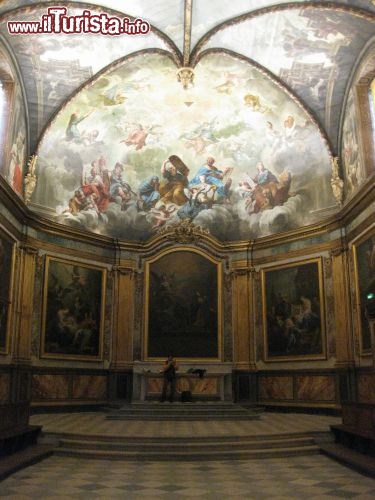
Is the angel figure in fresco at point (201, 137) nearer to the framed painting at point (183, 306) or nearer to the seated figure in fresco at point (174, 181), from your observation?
the seated figure in fresco at point (174, 181)

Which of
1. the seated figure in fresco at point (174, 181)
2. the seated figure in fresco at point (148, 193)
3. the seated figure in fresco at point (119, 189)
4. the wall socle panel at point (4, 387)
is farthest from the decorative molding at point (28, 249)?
the seated figure in fresco at point (174, 181)

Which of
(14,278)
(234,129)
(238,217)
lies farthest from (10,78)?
(238,217)

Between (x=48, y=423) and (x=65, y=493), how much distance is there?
295 inches

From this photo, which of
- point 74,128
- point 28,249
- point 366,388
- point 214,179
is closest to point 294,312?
point 366,388

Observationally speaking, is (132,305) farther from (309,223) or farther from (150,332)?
(309,223)

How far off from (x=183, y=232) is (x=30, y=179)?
6.56 meters

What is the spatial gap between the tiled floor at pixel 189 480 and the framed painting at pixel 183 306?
8075mm

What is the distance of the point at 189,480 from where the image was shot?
938cm

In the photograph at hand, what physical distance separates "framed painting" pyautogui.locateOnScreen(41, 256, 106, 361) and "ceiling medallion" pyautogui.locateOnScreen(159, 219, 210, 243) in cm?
324

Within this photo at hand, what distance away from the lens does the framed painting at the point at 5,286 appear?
53.9 ft

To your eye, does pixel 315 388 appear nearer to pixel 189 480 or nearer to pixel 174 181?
pixel 174 181

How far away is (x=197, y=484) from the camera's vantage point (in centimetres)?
902

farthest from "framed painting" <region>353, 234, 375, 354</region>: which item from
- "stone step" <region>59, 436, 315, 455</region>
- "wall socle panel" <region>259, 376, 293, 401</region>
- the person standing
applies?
the person standing

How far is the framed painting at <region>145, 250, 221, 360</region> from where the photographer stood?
2128 centimetres
